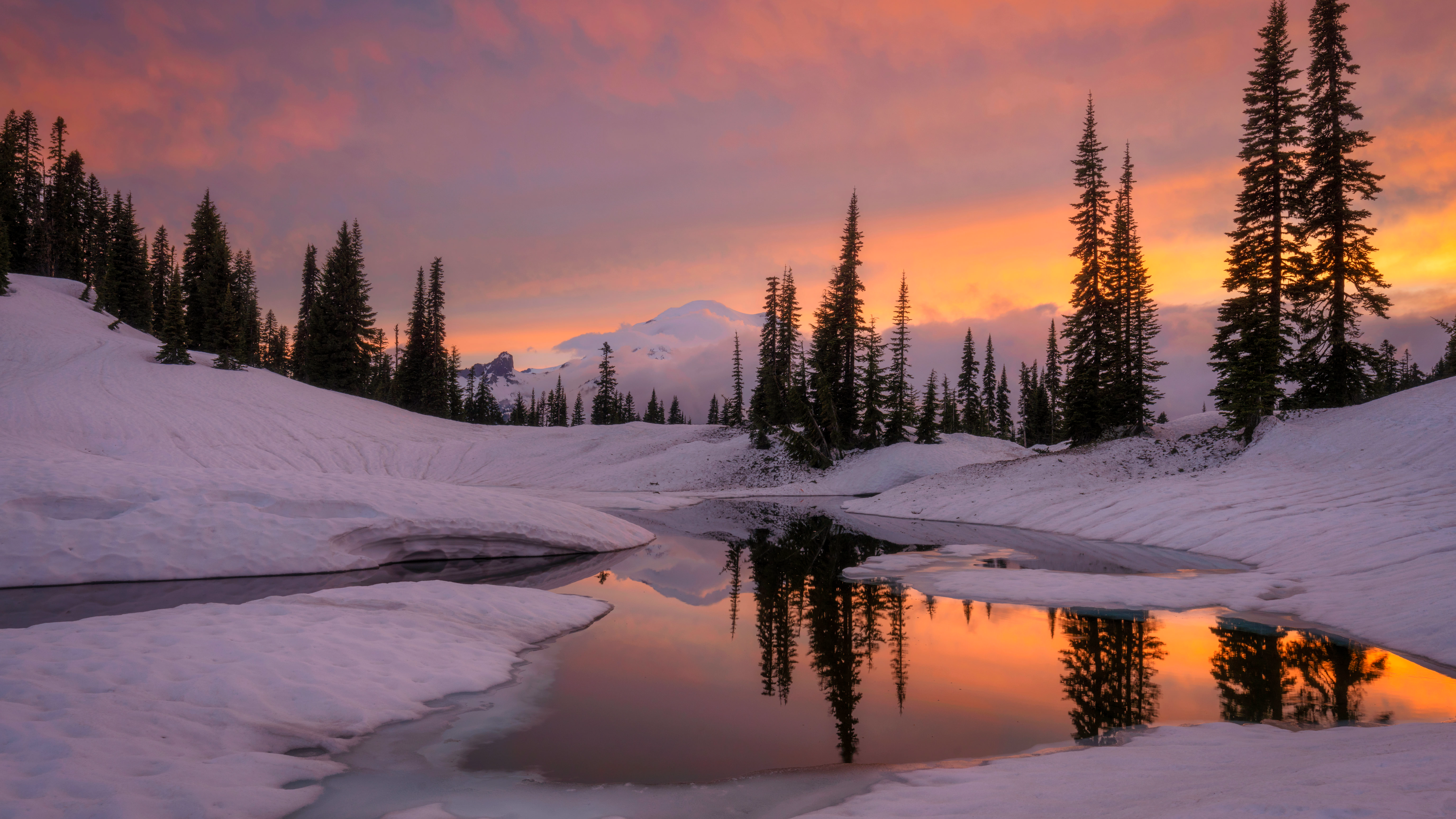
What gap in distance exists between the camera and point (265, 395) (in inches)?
1783

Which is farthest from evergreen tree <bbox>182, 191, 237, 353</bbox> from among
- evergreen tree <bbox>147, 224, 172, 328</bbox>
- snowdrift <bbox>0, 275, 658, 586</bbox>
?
snowdrift <bbox>0, 275, 658, 586</bbox>

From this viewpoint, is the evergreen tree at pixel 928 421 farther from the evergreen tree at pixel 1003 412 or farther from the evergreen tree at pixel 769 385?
the evergreen tree at pixel 1003 412

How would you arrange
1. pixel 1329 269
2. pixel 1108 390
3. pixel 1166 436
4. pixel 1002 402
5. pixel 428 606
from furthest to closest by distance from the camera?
pixel 1002 402 → pixel 1108 390 → pixel 1166 436 → pixel 1329 269 → pixel 428 606

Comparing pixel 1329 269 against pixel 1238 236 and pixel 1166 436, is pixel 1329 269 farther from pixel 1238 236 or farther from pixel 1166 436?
pixel 1166 436

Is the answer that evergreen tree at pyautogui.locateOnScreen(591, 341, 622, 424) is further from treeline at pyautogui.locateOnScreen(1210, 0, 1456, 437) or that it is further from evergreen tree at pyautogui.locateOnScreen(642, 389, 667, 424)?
treeline at pyautogui.locateOnScreen(1210, 0, 1456, 437)

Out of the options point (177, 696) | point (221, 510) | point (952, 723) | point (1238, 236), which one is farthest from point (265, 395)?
point (1238, 236)

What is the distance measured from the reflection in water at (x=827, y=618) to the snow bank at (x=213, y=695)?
4.16 meters

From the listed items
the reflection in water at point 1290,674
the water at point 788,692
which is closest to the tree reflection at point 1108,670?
the water at point 788,692

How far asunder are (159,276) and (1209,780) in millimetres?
103014

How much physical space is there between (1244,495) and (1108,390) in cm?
1977

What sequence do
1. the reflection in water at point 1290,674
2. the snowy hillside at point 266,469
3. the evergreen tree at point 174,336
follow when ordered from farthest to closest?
1. the evergreen tree at point 174,336
2. the snowy hillside at point 266,469
3. the reflection in water at point 1290,674

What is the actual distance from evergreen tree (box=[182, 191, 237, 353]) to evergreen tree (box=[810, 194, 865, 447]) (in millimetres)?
52279

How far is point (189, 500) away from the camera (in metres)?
14.6

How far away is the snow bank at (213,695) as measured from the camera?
465 cm
